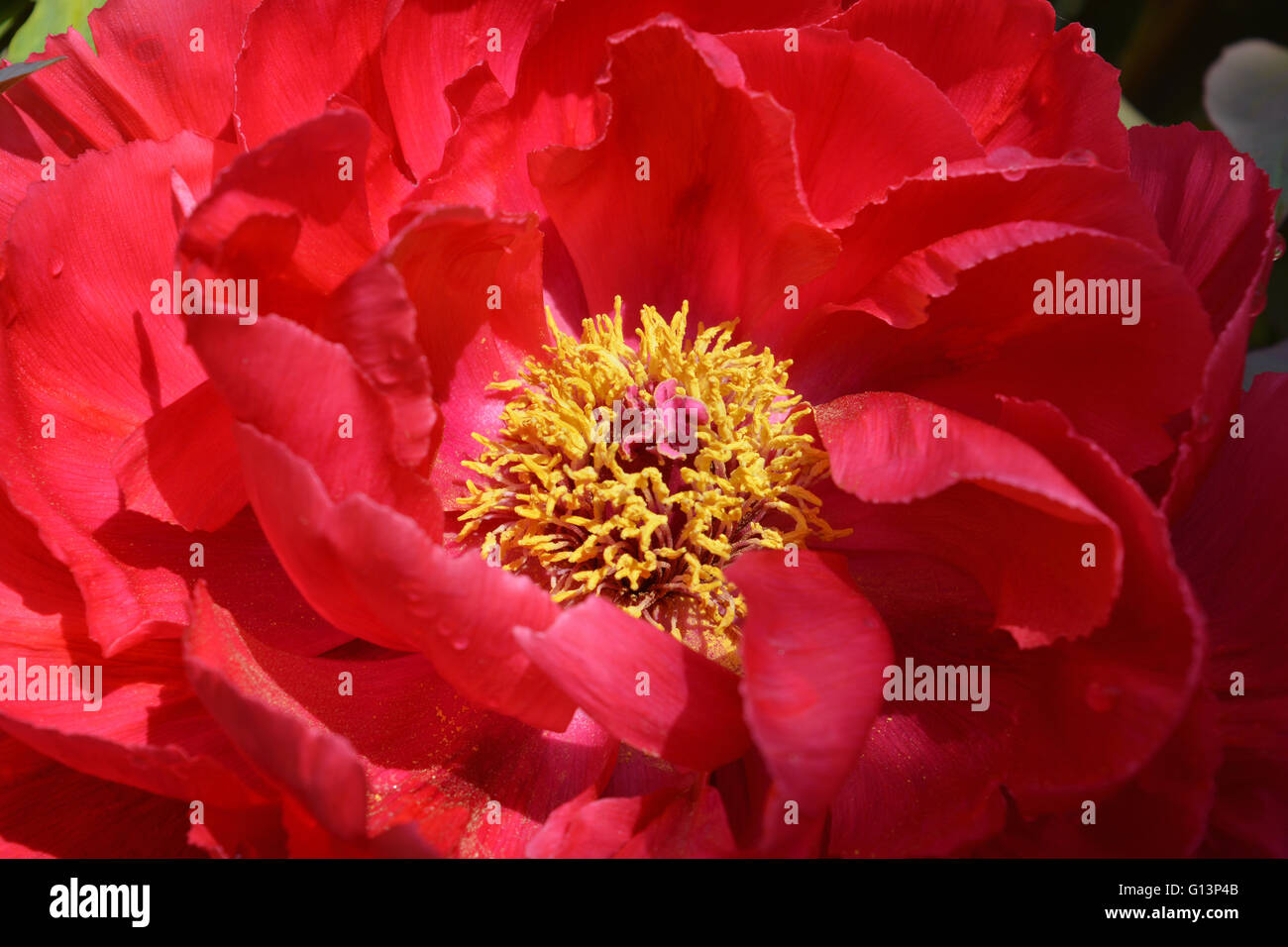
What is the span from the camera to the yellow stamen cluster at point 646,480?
114 cm

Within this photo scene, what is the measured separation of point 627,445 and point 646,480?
0.05m

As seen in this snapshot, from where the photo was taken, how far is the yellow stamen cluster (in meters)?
1.14

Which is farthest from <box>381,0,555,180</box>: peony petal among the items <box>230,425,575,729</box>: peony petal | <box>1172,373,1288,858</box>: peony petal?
<box>1172,373,1288,858</box>: peony petal

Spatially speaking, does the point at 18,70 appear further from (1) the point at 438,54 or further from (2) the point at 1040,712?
(2) the point at 1040,712

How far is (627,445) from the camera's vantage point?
1189mm

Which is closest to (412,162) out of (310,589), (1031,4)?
Result: (310,589)

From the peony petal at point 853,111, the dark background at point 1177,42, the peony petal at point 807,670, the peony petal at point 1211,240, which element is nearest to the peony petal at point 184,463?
the peony petal at point 807,670

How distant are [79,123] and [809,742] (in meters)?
0.97

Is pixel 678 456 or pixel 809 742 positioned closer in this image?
pixel 809 742

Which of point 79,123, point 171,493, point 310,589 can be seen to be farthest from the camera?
point 79,123

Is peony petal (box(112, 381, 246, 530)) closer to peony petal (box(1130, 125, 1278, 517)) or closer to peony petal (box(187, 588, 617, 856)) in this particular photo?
peony petal (box(187, 588, 617, 856))

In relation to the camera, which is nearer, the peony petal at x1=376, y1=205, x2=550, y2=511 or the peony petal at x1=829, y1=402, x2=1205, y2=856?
the peony petal at x1=829, y1=402, x2=1205, y2=856

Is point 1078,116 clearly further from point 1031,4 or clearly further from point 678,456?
point 678,456
